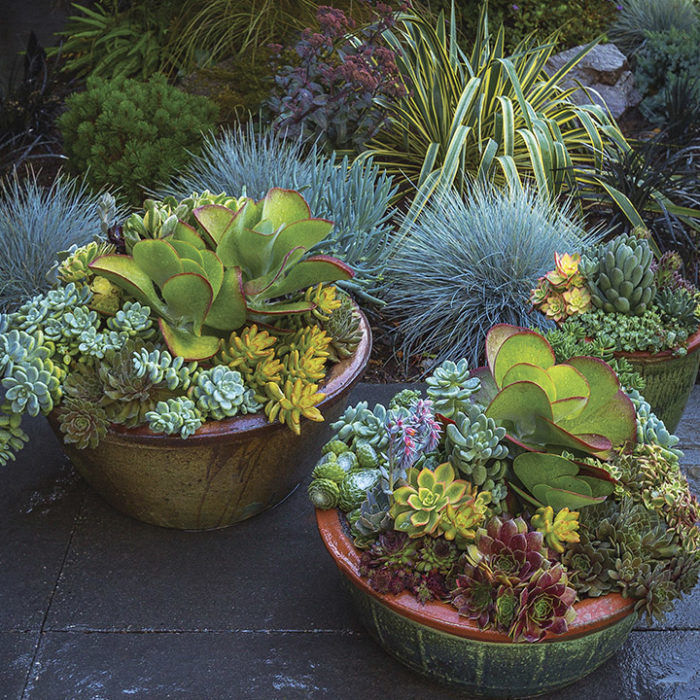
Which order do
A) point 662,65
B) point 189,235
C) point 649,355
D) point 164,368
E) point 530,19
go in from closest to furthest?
point 164,368 < point 189,235 < point 649,355 < point 662,65 < point 530,19

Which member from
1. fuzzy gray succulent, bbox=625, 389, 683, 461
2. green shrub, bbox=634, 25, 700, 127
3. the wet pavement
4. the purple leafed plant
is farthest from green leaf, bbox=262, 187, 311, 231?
green shrub, bbox=634, 25, 700, 127

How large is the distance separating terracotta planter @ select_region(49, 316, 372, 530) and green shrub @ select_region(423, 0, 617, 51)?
3.66m

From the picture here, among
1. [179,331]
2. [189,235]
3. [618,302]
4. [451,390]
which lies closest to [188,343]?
[179,331]

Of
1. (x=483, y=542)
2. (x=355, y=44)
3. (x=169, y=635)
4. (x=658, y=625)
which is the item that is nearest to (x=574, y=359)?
(x=483, y=542)

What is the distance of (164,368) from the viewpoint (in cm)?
188

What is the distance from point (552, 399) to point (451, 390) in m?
0.22

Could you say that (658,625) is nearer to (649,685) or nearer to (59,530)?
(649,685)

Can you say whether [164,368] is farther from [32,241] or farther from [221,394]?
[32,241]

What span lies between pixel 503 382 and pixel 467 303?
131 cm

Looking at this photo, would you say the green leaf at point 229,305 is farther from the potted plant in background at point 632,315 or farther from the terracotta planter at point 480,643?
the potted plant in background at point 632,315

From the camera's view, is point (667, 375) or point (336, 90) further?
point (336, 90)

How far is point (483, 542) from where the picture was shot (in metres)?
1.57

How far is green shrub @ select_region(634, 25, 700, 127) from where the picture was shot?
481 centimetres

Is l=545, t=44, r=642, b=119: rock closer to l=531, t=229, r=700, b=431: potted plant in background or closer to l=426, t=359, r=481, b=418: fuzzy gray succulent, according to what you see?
l=531, t=229, r=700, b=431: potted plant in background
